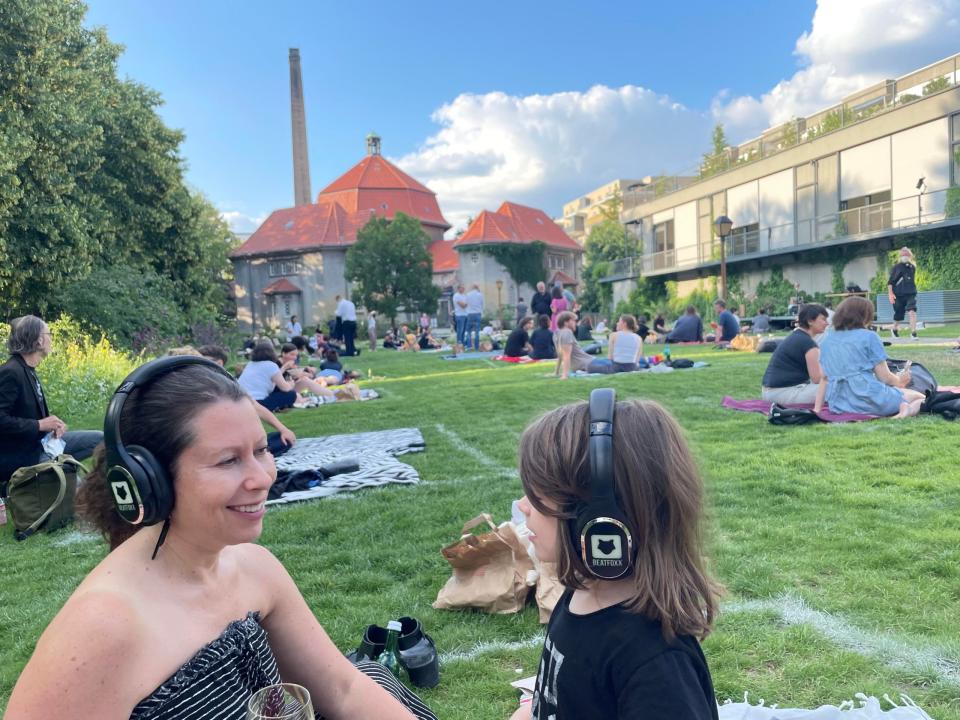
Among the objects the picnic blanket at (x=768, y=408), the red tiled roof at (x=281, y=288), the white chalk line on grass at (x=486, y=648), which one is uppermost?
the red tiled roof at (x=281, y=288)

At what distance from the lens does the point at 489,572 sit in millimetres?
3799

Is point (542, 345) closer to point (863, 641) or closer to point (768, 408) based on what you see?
point (768, 408)

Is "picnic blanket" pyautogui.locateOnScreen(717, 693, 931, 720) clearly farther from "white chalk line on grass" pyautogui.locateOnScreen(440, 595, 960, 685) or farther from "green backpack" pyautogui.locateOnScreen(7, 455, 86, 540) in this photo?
"green backpack" pyautogui.locateOnScreen(7, 455, 86, 540)

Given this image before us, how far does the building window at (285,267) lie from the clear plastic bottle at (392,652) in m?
59.7

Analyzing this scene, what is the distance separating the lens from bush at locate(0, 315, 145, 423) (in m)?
11.5

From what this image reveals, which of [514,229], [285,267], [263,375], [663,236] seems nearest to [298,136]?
[285,267]

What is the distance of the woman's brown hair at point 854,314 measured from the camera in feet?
25.2

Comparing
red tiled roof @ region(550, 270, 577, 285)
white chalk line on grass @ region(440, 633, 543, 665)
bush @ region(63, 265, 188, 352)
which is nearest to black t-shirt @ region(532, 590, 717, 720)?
white chalk line on grass @ region(440, 633, 543, 665)

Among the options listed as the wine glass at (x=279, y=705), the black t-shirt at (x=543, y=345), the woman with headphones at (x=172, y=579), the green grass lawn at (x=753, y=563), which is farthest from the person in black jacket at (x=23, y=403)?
the black t-shirt at (x=543, y=345)

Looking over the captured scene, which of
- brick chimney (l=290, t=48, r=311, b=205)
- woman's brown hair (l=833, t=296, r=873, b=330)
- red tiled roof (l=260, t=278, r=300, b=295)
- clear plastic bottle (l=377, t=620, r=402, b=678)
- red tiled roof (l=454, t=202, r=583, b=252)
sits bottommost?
clear plastic bottle (l=377, t=620, r=402, b=678)

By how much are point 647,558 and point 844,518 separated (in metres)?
3.65

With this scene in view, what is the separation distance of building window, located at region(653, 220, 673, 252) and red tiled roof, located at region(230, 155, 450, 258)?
2177cm

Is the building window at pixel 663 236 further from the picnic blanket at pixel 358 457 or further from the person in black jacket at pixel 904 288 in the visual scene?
the picnic blanket at pixel 358 457

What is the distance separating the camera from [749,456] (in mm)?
6430
